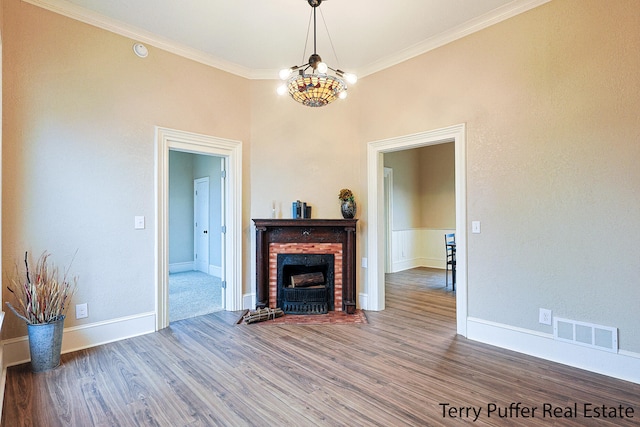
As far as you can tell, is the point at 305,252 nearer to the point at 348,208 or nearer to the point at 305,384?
the point at 348,208

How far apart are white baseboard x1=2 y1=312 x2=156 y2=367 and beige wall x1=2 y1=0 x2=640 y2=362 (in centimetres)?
10

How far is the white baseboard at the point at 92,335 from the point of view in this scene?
2.64 m

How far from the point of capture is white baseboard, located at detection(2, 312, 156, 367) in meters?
2.64

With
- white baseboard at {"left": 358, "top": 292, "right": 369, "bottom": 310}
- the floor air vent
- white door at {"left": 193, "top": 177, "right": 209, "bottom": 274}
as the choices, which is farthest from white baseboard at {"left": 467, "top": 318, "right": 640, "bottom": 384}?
white door at {"left": 193, "top": 177, "right": 209, "bottom": 274}

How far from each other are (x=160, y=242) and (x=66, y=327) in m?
1.11

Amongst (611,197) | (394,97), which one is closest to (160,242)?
(394,97)

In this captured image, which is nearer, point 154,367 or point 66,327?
point 154,367

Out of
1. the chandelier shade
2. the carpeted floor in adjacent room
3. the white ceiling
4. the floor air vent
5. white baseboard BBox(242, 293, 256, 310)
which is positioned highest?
the white ceiling

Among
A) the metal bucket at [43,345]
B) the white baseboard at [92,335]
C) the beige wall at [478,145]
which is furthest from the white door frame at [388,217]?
the metal bucket at [43,345]

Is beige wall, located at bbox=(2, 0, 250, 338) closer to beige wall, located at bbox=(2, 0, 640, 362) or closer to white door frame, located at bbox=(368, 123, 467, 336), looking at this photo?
beige wall, located at bbox=(2, 0, 640, 362)

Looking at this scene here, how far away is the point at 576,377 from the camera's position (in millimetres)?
2443

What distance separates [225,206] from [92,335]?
197 cm

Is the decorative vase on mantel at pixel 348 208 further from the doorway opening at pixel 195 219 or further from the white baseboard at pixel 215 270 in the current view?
the white baseboard at pixel 215 270

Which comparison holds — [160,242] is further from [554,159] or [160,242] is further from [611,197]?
[611,197]
